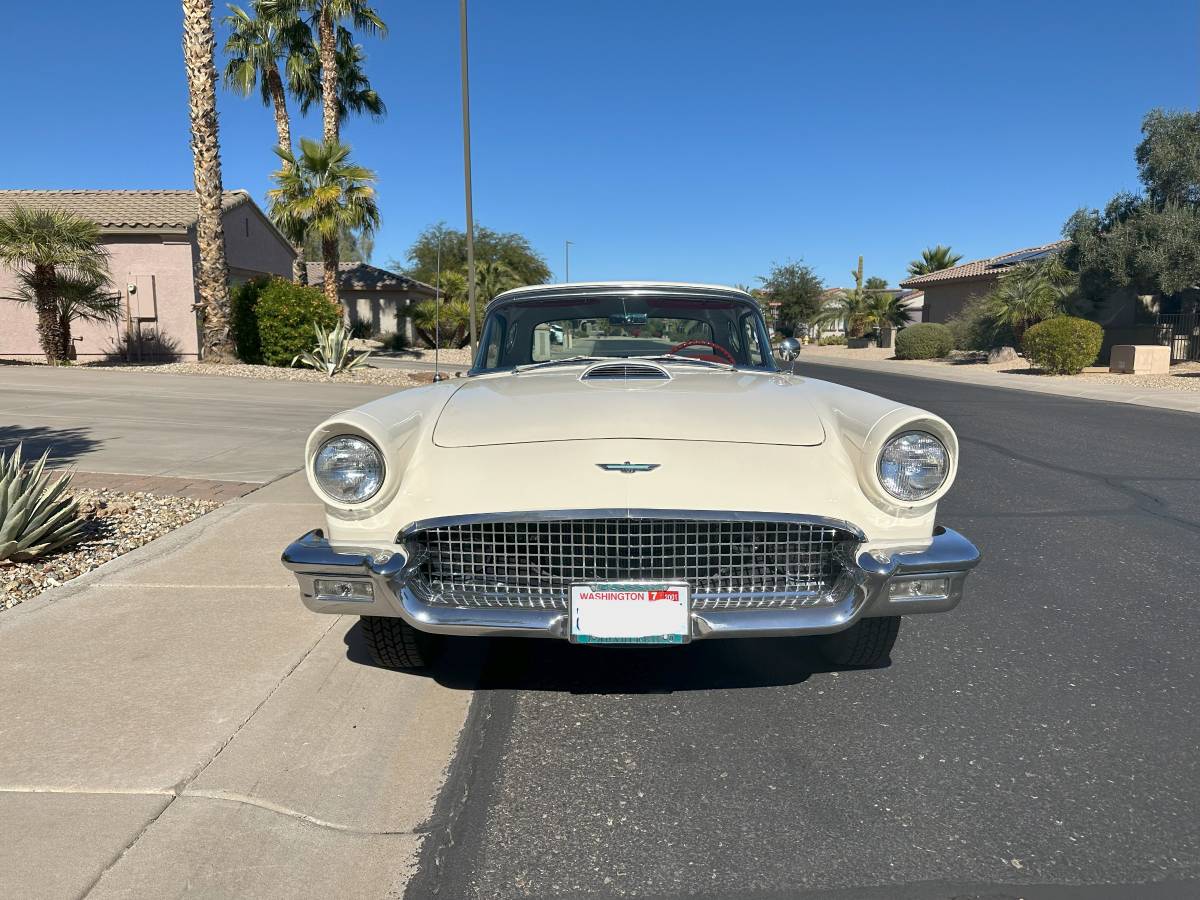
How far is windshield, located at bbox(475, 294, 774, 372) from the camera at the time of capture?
4.36 meters

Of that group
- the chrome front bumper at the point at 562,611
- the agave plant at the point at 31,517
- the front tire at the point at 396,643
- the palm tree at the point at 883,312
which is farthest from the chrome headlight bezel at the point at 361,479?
the palm tree at the point at 883,312

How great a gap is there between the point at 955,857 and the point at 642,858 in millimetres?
799

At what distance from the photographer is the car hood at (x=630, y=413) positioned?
9.27 feet

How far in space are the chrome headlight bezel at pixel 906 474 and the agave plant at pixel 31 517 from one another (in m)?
3.98

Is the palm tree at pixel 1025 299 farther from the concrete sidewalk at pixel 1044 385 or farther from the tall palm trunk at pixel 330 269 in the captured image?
the tall palm trunk at pixel 330 269

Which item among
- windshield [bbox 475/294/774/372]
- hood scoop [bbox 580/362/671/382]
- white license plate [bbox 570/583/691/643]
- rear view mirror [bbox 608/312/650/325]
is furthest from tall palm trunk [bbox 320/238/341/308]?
white license plate [bbox 570/583/691/643]

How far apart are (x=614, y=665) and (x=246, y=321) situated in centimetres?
1639

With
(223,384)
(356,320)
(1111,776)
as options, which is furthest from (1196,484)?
(356,320)

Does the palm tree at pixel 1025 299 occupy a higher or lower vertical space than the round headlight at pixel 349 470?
higher

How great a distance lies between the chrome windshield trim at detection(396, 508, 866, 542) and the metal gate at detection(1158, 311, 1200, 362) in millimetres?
26792

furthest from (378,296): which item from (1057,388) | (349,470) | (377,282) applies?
(349,470)

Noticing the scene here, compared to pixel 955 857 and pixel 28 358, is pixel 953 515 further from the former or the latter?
pixel 28 358

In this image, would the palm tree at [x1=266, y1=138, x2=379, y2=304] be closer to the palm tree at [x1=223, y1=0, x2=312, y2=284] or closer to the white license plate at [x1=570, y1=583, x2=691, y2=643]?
the palm tree at [x1=223, y1=0, x2=312, y2=284]

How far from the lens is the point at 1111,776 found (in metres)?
2.60
